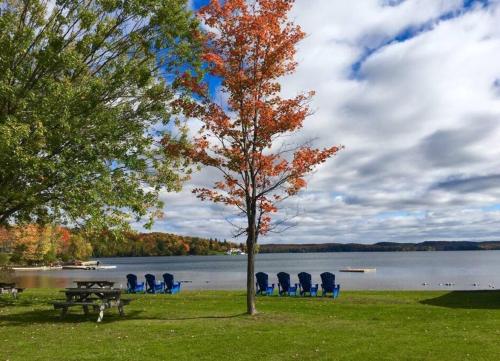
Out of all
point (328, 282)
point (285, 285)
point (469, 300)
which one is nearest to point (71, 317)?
point (328, 282)

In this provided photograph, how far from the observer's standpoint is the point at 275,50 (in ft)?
54.3

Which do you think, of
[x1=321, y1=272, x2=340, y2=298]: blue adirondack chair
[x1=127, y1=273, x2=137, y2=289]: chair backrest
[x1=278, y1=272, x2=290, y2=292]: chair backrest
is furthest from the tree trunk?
[x1=127, y1=273, x2=137, y2=289]: chair backrest

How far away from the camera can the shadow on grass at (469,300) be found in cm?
1798

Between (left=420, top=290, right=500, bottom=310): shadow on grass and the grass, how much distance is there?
2.6 inches

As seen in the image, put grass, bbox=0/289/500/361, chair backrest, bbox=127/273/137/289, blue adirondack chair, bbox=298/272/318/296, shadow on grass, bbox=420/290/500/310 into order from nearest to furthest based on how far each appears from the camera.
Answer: grass, bbox=0/289/500/361, shadow on grass, bbox=420/290/500/310, blue adirondack chair, bbox=298/272/318/296, chair backrest, bbox=127/273/137/289

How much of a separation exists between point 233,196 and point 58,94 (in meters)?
6.67

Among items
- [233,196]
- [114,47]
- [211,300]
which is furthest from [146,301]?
[114,47]

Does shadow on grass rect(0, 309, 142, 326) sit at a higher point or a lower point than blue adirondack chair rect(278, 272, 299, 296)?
lower

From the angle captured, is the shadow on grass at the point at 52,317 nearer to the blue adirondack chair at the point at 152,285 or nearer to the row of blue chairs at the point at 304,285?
the row of blue chairs at the point at 304,285

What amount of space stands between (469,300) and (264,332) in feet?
34.9

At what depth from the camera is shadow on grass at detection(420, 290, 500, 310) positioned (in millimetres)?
17984

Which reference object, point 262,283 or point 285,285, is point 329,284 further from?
point 262,283

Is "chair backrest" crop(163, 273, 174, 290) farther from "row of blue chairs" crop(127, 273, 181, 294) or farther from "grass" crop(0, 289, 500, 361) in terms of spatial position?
"grass" crop(0, 289, 500, 361)

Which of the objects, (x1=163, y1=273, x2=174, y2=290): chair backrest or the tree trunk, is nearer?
the tree trunk
